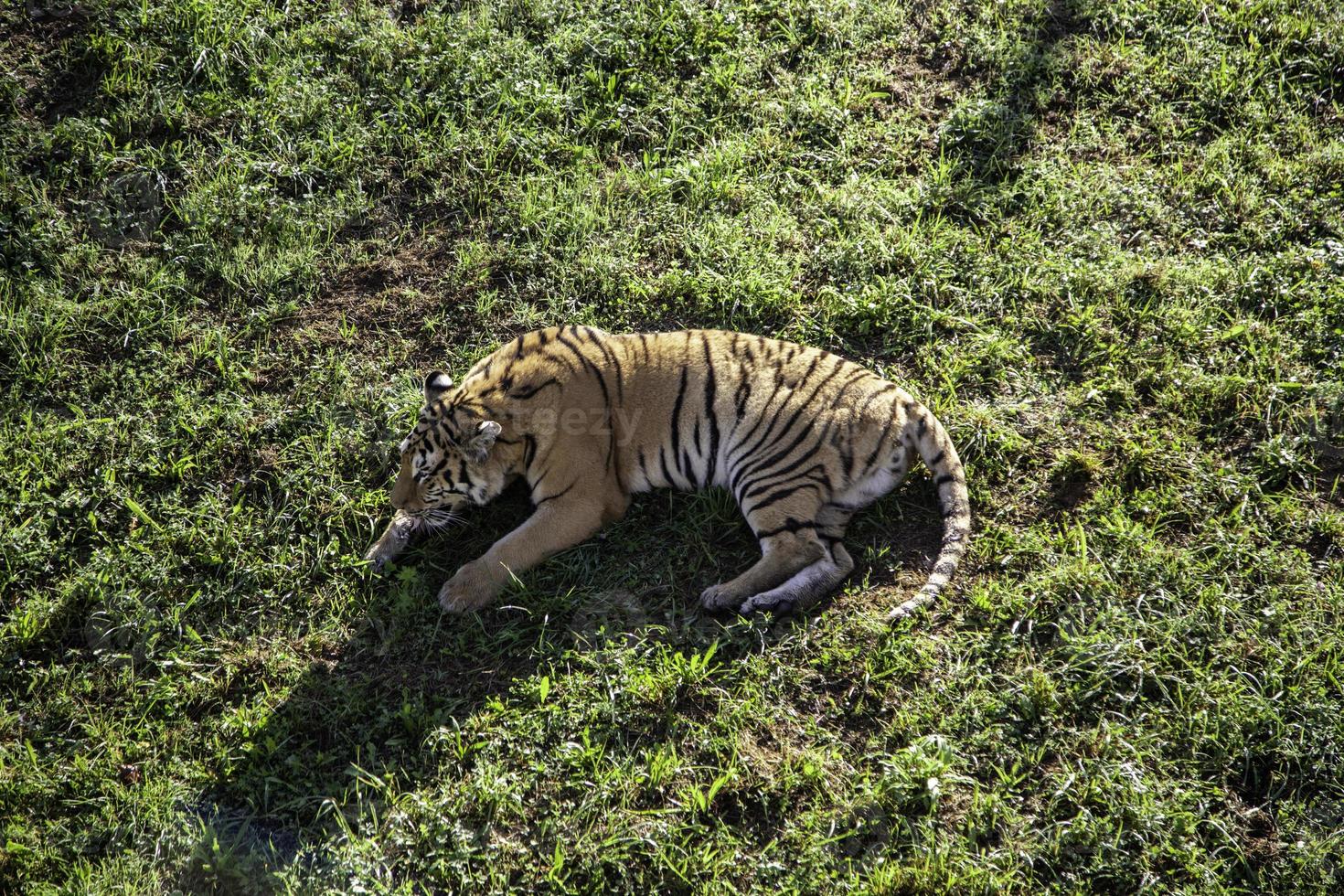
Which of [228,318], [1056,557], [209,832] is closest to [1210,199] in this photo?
[1056,557]

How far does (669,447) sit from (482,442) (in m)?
0.83

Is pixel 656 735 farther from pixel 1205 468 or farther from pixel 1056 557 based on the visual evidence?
pixel 1205 468

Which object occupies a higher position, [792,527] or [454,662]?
[792,527]

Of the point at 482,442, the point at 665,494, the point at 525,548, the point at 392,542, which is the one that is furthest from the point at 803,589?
the point at 392,542

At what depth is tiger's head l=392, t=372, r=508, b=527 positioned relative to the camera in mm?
4785

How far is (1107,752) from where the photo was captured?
392 centimetres

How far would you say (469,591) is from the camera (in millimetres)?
4570

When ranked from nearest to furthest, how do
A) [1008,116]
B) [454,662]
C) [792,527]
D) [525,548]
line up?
[454,662], [792,527], [525,548], [1008,116]

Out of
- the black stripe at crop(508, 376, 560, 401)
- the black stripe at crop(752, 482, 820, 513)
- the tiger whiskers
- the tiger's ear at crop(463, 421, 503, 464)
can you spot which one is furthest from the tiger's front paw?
the black stripe at crop(752, 482, 820, 513)

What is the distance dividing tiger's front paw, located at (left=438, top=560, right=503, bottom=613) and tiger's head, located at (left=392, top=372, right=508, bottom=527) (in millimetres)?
368

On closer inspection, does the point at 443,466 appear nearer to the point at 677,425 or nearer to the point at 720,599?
the point at 677,425

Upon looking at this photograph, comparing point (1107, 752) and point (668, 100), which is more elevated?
point (668, 100)

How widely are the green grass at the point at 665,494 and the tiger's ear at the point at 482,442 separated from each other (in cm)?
39

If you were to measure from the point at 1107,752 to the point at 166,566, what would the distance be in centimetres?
389
